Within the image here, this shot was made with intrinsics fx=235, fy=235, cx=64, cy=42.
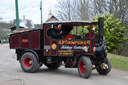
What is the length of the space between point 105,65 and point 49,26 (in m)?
2.94

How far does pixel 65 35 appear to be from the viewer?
1066 centimetres

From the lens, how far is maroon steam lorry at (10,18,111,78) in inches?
375

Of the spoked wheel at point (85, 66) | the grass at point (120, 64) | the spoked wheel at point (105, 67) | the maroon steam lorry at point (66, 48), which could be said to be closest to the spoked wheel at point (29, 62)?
the maroon steam lorry at point (66, 48)

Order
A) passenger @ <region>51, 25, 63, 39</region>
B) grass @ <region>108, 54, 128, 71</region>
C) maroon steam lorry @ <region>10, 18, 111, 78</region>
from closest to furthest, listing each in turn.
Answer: maroon steam lorry @ <region>10, 18, 111, 78</region> → passenger @ <region>51, 25, 63, 39</region> → grass @ <region>108, 54, 128, 71</region>

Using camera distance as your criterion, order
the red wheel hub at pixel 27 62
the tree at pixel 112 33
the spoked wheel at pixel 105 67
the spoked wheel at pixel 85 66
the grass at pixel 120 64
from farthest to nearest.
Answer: the tree at pixel 112 33
the grass at pixel 120 64
the red wheel hub at pixel 27 62
the spoked wheel at pixel 105 67
the spoked wheel at pixel 85 66

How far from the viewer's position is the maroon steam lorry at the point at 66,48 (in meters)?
9.52

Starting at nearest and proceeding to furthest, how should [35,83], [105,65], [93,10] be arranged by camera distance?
1. [35,83]
2. [105,65]
3. [93,10]

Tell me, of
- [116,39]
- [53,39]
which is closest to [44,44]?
[53,39]

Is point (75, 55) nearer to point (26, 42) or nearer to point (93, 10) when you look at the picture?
point (26, 42)

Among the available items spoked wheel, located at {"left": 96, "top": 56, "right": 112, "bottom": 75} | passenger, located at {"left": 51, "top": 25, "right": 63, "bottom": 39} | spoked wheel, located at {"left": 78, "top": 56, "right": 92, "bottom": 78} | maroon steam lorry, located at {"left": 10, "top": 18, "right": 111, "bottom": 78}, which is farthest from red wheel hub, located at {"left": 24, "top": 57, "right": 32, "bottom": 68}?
spoked wheel, located at {"left": 96, "top": 56, "right": 112, "bottom": 75}

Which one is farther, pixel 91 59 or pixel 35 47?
pixel 35 47

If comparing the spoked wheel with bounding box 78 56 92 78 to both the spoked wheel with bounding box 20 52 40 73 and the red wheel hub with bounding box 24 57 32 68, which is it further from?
the red wheel hub with bounding box 24 57 32 68

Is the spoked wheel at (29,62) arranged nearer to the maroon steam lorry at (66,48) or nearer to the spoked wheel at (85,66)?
the maroon steam lorry at (66,48)

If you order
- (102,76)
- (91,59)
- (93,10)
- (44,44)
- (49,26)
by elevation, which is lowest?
(102,76)
